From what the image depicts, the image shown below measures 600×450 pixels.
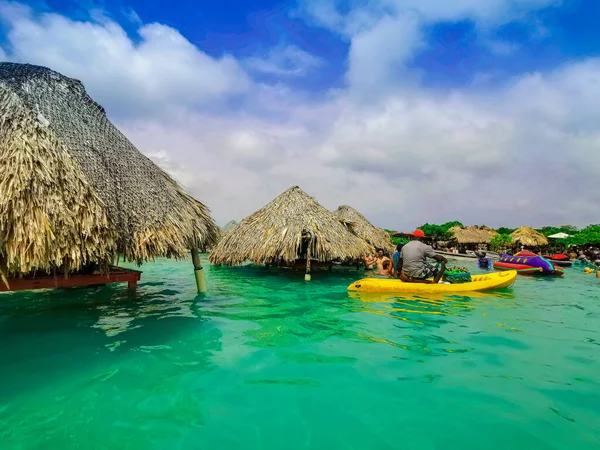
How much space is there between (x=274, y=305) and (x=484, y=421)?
204 inches

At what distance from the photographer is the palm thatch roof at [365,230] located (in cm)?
1695

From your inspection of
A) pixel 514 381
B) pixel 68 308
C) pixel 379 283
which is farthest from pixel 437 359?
pixel 68 308

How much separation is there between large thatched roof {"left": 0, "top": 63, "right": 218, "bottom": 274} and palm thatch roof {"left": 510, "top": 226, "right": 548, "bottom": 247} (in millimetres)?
33582

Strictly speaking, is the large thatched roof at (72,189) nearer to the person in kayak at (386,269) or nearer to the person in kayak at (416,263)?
the person in kayak at (416,263)

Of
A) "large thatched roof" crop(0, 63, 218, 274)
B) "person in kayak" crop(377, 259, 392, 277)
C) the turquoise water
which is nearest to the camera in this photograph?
the turquoise water

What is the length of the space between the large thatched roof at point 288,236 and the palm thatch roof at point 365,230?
311cm

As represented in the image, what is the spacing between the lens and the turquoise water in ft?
9.27

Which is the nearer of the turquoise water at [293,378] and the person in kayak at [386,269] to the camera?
the turquoise water at [293,378]

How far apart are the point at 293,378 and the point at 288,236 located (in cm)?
780

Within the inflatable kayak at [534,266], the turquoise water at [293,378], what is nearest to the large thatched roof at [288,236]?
the turquoise water at [293,378]

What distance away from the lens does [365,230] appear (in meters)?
17.4

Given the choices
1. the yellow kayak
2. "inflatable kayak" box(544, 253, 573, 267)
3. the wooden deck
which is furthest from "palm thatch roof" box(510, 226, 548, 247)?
the wooden deck

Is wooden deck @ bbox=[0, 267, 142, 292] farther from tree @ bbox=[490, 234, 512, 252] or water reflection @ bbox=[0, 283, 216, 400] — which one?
tree @ bbox=[490, 234, 512, 252]

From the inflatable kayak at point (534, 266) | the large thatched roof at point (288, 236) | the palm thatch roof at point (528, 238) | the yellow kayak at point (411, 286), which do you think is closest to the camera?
the yellow kayak at point (411, 286)
